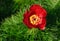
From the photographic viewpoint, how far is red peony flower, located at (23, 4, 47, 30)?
114 centimetres

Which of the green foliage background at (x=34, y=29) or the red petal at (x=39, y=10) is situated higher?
the red petal at (x=39, y=10)

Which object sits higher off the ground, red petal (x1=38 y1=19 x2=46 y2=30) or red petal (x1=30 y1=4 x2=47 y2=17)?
red petal (x1=30 y1=4 x2=47 y2=17)

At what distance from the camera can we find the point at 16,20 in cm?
122

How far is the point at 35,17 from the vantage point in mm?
1151

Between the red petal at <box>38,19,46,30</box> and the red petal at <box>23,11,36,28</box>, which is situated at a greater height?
the red petal at <box>23,11,36,28</box>

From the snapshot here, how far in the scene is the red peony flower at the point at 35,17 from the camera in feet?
3.75

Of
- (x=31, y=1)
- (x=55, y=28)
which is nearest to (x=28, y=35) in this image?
(x=55, y=28)

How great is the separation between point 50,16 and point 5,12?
0.32 metres

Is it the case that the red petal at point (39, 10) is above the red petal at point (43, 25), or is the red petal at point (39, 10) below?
Answer: above

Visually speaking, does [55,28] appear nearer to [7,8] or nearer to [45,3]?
[45,3]

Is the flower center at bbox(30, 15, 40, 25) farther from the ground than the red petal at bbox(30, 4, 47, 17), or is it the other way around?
the red petal at bbox(30, 4, 47, 17)

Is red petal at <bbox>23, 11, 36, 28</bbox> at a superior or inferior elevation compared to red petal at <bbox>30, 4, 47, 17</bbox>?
inferior

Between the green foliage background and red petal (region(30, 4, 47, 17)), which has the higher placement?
red petal (region(30, 4, 47, 17))

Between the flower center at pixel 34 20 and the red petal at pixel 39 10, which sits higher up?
the red petal at pixel 39 10
